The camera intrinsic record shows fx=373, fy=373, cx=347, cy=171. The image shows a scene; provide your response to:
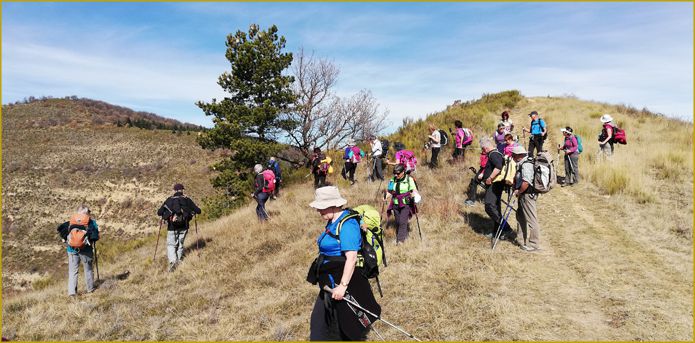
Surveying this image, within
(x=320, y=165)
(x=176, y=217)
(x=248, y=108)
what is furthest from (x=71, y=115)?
(x=176, y=217)

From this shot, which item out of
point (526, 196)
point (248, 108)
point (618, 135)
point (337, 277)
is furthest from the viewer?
point (248, 108)

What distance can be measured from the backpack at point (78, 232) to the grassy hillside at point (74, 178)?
31.4 feet

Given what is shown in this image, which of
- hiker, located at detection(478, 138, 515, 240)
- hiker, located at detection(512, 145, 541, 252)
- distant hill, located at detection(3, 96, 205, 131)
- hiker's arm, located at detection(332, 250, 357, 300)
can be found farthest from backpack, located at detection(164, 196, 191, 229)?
distant hill, located at detection(3, 96, 205, 131)

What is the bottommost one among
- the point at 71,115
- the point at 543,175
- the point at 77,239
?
the point at 77,239

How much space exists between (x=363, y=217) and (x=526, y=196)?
12.7 ft

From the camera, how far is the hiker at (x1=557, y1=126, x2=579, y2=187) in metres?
10.7

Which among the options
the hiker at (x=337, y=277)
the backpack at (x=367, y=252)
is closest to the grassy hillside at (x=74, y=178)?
the hiker at (x=337, y=277)

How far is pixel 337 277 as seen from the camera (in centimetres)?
366

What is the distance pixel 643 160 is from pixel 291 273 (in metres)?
11.5

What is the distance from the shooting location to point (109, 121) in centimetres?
6925

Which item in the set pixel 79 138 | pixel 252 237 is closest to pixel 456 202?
pixel 252 237

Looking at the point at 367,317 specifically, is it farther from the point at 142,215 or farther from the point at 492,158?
the point at 142,215

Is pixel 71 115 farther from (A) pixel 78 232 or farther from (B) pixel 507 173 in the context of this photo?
(B) pixel 507 173

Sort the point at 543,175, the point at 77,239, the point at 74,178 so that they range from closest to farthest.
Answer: the point at 543,175 → the point at 77,239 → the point at 74,178
